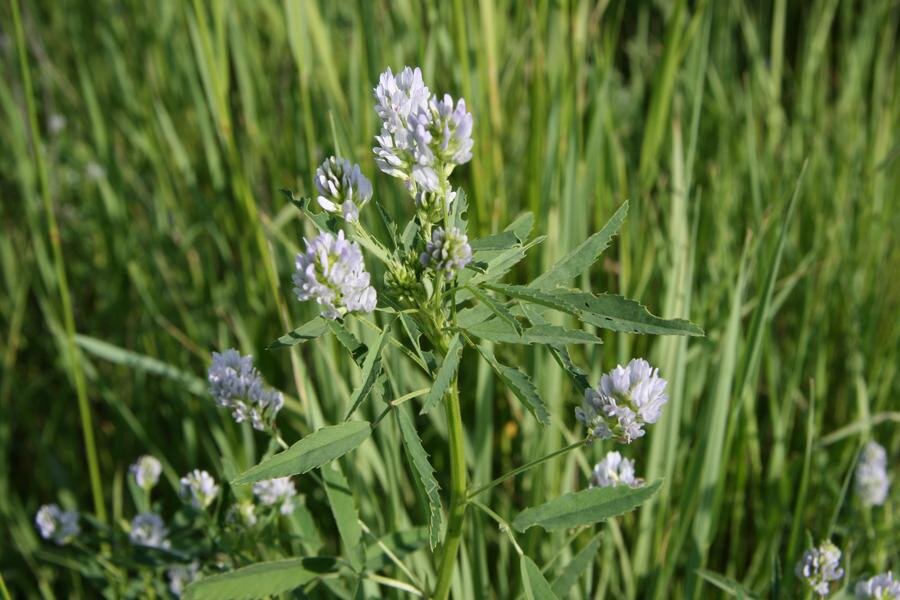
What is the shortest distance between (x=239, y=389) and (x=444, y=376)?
1.21ft

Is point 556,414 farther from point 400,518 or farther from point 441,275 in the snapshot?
point 441,275

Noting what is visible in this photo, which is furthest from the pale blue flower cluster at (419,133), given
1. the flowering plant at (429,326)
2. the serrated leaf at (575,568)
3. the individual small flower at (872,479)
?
the individual small flower at (872,479)

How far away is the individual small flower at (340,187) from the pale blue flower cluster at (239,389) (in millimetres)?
280

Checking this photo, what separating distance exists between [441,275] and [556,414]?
0.86m

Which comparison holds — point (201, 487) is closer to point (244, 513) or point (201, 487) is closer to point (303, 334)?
point (244, 513)

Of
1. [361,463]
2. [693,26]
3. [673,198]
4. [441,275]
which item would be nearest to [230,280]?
[361,463]

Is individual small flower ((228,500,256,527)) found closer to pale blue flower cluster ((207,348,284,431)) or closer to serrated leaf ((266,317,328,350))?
pale blue flower cluster ((207,348,284,431))

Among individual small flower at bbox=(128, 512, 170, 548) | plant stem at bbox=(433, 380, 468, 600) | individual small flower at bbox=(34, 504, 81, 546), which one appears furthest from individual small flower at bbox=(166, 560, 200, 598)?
plant stem at bbox=(433, 380, 468, 600)

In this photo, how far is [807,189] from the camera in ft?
8.16

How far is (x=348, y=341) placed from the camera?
39.1 inches

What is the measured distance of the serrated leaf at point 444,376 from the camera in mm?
893

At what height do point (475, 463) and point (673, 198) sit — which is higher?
point (673, 198)

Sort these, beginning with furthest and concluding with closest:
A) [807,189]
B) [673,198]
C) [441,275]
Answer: [807,189] < [673,198] < [441,275]

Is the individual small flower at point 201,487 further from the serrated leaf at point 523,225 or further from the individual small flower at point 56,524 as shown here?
the serrated leaf at point 523,225
